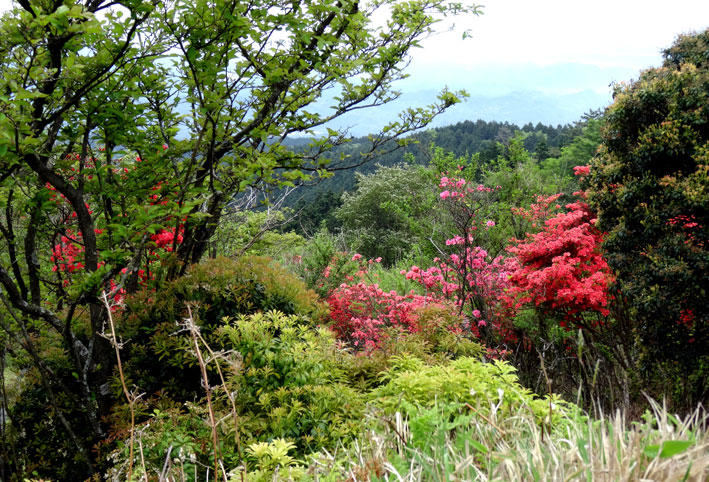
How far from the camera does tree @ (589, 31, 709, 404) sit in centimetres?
564

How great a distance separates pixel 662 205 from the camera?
602 cm

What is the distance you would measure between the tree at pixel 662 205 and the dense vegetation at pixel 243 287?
0.10ft

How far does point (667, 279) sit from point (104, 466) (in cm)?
653

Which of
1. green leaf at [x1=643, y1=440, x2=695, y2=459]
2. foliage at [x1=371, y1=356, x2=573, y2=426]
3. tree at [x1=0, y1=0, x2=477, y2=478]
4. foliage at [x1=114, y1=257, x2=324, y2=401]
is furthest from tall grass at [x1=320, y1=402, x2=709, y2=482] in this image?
foliage at [x1=114, y1=257, x2=324, y2=401]

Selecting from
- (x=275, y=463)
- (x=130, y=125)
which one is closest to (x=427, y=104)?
(x=130, y=125)

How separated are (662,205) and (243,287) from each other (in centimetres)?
570

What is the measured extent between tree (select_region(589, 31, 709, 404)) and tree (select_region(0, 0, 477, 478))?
3.76 m

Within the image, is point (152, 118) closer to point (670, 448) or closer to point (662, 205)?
point (670, 448)

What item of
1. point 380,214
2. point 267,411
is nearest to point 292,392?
point 267,411

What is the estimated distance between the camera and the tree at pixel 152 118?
2605 millimetres

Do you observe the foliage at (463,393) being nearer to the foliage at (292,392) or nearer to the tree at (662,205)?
the foliage at (292,392)

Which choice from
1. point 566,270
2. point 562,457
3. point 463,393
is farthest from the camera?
point 566,270

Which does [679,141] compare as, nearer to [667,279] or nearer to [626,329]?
[667,279]

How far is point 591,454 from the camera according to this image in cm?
110
